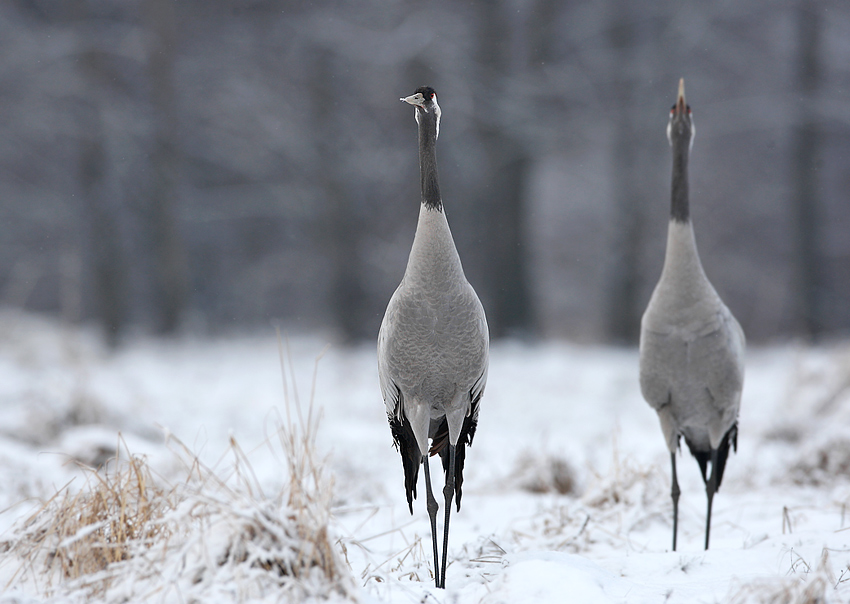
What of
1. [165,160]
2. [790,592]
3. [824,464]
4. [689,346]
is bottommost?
[824,464]

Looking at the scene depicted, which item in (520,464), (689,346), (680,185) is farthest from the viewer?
(520,464)

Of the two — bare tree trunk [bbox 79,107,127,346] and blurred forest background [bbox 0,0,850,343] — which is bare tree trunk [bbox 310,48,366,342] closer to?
blurred forest background [bbox 0,0,850,343]

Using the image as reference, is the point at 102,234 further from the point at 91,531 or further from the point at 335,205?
the point at 91,531

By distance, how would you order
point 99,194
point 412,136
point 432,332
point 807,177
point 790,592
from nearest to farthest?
point 790,592
point 432,332
point 99,194
point 807,177
point 412,136

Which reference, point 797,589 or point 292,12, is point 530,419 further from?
point 292,12

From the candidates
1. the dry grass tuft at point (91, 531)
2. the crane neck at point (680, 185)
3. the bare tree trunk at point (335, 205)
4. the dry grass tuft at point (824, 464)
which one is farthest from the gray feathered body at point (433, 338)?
the bare tree trunk at point (335, 205)

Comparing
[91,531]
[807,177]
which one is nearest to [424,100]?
[91,531]

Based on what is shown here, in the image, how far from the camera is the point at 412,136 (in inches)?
504

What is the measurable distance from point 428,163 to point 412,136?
10062mm

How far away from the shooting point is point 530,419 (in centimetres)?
787

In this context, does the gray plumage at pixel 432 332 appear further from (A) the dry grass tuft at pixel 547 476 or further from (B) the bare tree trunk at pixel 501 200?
(B) the bare tree trunk at pixel 501 200

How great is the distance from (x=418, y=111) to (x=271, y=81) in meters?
11.0

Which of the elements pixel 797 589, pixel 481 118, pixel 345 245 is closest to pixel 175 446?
pixel 797 589

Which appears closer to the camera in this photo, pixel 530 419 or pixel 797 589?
pixel 797 589
